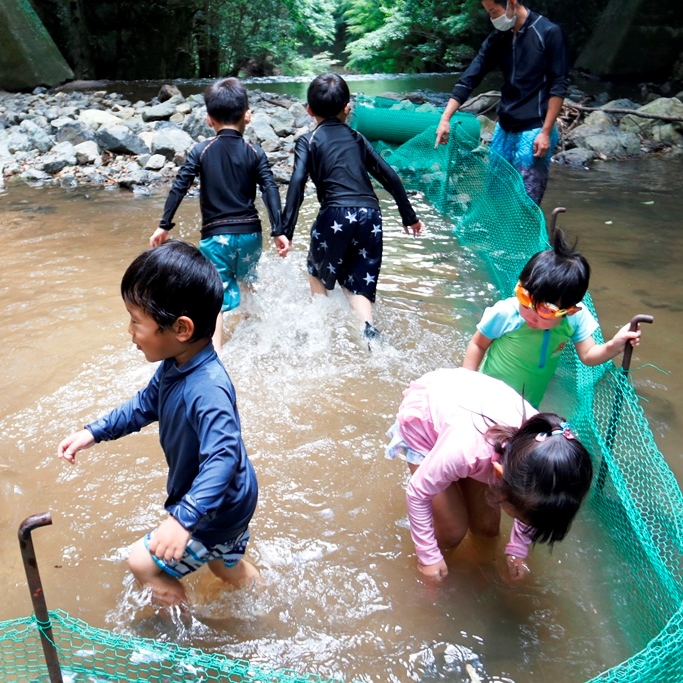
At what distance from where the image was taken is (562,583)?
223cm

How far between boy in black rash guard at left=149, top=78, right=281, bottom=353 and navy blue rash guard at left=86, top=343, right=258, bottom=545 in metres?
1.61

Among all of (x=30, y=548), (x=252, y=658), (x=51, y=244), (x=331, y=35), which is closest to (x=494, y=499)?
(x=252, y=658)

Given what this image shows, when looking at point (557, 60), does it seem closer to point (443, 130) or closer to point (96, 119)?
point (443, 130)

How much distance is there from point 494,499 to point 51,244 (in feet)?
15.3

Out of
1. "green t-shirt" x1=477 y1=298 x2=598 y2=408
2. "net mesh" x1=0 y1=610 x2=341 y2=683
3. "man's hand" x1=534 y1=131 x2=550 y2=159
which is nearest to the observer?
"net mesh" x1=0 y1=610 x2=341 y2=683

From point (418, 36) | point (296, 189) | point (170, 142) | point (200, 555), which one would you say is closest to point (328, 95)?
point (296, 189)

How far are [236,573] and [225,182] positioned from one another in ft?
7.06

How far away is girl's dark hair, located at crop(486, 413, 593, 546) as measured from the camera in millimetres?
1620

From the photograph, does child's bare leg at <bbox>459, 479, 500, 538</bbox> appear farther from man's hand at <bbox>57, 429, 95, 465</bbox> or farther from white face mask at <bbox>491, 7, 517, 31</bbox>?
white face mask at <bbox>491, 7, 517, 31</bbox>

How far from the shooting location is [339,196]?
3.65 m

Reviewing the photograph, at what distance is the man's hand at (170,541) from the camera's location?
1.51 meters

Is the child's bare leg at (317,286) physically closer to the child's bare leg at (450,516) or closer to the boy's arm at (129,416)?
the child's bare leg at (450,516)

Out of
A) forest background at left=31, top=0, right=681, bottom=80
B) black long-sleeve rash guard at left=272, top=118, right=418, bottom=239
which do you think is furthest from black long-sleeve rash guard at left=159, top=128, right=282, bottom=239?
forest background at left=31, top=0, right=681, bottom=80

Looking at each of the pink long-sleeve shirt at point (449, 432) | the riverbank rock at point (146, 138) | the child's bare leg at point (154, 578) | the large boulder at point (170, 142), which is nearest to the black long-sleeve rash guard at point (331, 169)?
the pink long-sleeve shirt at point (449, 432)
